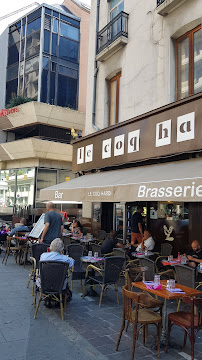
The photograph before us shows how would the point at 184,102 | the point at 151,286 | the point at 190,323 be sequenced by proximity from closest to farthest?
the point at 190,323 → the point at 151,286 → the point at 184,102

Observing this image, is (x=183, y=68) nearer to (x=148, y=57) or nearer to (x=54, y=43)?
(x=148, y=57)

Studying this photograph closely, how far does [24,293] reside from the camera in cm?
701

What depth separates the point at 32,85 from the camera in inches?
827

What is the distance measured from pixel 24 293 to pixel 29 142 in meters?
13.5

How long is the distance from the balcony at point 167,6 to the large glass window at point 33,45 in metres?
13.5

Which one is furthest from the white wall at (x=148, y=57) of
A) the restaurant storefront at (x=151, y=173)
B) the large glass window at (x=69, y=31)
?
the large glass window at (x=69, y=31)

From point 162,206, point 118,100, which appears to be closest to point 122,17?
point 118,100

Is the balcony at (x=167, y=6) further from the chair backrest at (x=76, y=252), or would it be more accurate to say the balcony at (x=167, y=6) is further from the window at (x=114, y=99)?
the chair backrest at (x=76, y=252)

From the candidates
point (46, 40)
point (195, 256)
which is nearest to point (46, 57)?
point (46, 40)

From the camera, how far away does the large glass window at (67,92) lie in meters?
21.7

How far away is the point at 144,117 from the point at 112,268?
191 inches

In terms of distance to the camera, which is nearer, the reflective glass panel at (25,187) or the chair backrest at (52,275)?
the chair backrest at (52,275)

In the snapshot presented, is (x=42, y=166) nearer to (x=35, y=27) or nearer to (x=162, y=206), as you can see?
(x=35, y=27)

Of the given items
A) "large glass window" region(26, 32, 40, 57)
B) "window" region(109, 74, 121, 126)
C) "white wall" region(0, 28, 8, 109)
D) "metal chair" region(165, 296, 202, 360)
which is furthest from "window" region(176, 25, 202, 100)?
"white wall" region(0, 28, 8, 109)
